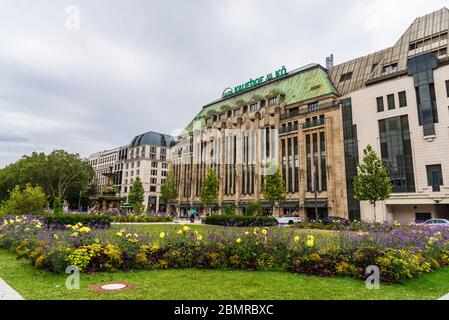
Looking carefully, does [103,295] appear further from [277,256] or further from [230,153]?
[230,153]

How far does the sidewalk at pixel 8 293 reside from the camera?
20.6 feet

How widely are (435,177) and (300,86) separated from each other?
26633 millimetres

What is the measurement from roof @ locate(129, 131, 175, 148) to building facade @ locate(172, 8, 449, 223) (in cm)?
4304

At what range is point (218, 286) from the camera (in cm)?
746

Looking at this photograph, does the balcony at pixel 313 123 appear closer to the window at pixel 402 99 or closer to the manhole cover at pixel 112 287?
the window at pixel 402 99

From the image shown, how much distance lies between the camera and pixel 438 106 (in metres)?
35.2

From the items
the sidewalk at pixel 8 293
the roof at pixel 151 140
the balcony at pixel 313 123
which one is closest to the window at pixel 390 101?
the balcony at pixel 313 123

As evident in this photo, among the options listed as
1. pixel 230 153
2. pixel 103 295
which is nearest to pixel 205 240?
pixel 103 295

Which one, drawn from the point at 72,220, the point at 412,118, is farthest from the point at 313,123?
the point at 72,220

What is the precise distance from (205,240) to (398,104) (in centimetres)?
3781

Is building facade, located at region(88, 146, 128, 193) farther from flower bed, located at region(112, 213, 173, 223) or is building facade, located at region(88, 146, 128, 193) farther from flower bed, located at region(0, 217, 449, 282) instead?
flower bed, located at region(0, 217, 449, 282)

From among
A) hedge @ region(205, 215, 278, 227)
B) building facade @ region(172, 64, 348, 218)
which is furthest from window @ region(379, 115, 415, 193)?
hedge @ region(205, 215, 278, 227)

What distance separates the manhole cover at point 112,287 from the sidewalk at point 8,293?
154 cm

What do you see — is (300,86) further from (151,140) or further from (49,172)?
(151,140)
